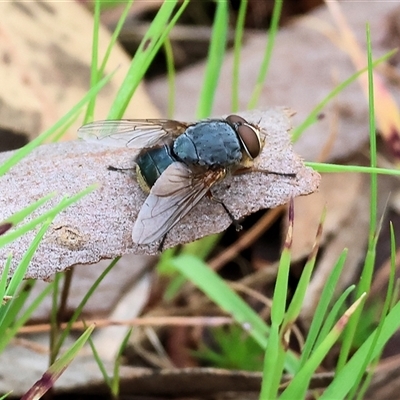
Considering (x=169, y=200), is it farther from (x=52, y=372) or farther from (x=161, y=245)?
(x=52, y=372)

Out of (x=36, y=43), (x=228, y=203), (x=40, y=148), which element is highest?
(x=36, y=43)

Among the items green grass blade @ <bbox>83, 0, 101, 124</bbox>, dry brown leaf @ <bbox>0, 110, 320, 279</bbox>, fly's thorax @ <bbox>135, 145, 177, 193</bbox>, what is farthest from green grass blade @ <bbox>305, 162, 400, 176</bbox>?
green grass blade @ <bbox>83, 0, 101, 124</bbox>

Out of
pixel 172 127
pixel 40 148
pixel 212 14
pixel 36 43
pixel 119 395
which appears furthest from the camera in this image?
pixel 212 14

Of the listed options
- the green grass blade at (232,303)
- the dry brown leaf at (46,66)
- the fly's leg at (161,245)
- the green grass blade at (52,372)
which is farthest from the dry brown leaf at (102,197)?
the dry brown leaf at (46,66)

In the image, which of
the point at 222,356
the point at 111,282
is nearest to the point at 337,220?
the point at 222,356

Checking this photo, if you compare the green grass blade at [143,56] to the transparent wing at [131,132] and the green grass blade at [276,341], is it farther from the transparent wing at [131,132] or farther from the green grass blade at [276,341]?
the green grass blade at [276,341]

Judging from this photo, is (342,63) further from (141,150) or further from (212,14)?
(141,150)

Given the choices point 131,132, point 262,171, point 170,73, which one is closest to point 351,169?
point 262,171
